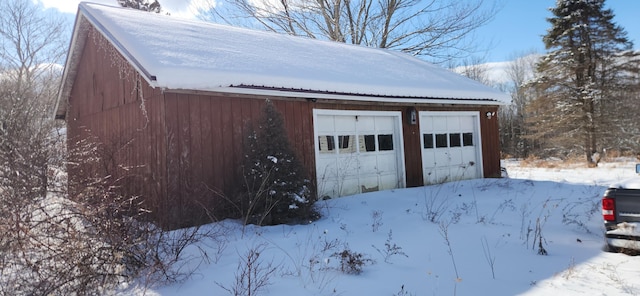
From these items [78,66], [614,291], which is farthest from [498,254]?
[78,66]

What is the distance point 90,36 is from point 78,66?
1.35 meters

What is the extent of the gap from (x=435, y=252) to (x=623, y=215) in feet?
7.24

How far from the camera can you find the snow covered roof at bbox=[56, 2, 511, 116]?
6852mm

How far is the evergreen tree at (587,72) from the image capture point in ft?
69.8

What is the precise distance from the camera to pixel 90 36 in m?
9.66

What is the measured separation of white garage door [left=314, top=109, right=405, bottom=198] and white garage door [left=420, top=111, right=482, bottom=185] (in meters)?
1.02

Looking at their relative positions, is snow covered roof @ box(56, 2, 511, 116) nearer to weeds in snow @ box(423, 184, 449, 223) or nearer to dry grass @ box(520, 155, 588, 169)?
weeds in snow @ box(423, 184, 449, 223)

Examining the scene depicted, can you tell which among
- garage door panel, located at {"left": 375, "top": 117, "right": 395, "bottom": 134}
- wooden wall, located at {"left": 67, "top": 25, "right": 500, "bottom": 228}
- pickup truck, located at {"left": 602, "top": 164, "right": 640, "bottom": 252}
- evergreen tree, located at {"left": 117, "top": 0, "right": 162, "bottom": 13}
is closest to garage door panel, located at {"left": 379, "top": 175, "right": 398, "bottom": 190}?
garage door panel, located at {"left": 375, "top": 117, "right": 395, "bottom": 134}

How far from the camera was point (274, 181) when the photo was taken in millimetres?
6395

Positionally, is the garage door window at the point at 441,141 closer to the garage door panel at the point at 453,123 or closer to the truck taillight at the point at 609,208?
the garage door panel at the point at 453,123

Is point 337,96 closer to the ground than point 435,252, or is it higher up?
higher up

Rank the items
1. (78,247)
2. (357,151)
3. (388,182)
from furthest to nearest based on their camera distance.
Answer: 1. (388,182)
2. (357,151)
3. (78,247)

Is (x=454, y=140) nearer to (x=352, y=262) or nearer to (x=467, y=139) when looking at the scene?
(x=467, y=139)

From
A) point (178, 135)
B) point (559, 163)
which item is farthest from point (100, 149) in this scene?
point (559, 163)
